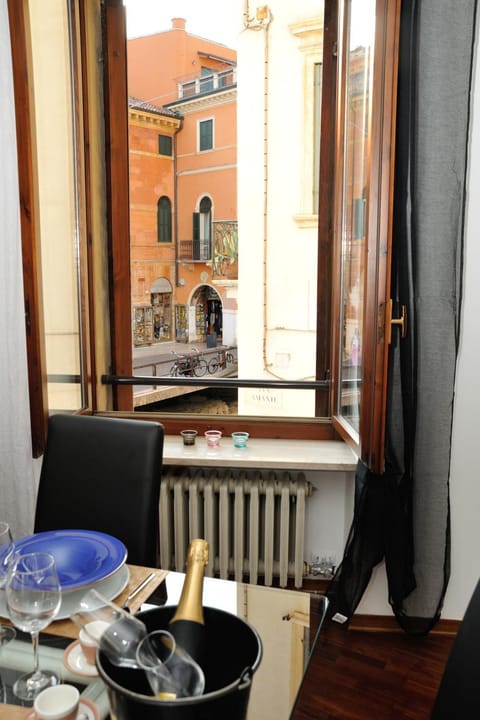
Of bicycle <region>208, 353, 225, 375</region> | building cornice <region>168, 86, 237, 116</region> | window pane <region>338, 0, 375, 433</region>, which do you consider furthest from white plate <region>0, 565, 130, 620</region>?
building cornice <region>168, 86, 237, 116</region>

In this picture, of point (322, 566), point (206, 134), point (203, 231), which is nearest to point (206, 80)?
point (206, 134)

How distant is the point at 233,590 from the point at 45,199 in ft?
5.16

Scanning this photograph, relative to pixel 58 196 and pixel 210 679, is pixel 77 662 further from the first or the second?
pixel 58 196

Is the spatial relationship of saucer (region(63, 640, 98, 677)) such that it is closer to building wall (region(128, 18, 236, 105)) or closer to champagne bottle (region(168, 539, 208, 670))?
champagne bottle (region(168, 539, 208, 670))

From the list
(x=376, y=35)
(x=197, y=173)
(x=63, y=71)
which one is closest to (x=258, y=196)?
(x=197, y=173)

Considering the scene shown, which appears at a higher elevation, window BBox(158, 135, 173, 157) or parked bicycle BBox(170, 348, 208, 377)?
window BBox(158, 135, 173, 157)

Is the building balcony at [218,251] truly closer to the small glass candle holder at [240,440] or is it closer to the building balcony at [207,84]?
the building balcony at [207,84]

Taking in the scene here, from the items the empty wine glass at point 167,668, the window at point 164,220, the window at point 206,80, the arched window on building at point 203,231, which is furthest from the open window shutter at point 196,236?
the empty wine glass at point 167,668

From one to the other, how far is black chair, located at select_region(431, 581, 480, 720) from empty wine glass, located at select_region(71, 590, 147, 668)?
1.61ft

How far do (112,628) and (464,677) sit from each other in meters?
0.54

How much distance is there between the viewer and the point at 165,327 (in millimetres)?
3387

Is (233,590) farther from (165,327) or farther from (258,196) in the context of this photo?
(258,196)

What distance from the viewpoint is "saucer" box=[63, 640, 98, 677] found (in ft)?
2.87

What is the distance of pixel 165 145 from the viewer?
143 inches
